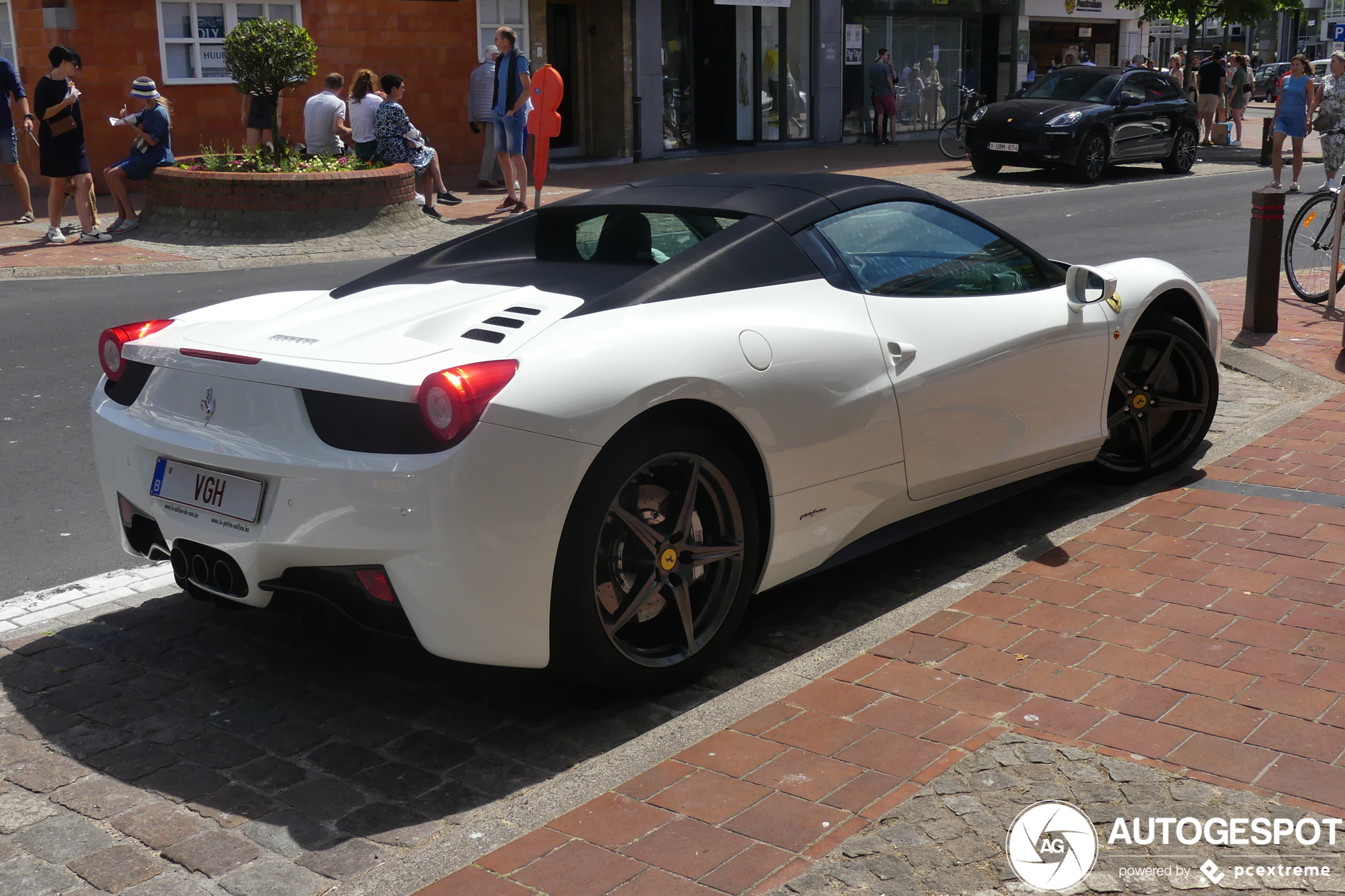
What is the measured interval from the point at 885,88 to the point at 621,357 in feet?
85.4

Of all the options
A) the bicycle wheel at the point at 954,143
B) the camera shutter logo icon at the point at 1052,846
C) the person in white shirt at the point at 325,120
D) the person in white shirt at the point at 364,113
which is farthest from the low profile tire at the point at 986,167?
the camera shutter logo icon at the point at 1052,846

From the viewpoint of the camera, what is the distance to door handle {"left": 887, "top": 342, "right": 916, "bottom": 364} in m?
4.33

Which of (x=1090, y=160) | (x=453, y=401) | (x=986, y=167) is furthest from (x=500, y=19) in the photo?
(x=453, y=401)

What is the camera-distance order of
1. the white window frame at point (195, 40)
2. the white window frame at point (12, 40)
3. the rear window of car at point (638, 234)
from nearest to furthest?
the rear window of car at point (638, 234)
the white window frame at point (12, 40)
the white window frame at point (195, 40)

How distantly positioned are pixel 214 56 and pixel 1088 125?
12.6 metres

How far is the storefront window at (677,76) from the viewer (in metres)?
25.3

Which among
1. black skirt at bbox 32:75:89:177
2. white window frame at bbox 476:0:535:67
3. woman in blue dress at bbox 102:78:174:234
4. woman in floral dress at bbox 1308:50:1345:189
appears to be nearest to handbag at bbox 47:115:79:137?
black skirt at bbox 32:75:89:177

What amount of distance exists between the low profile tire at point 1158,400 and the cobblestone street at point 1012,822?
2525mm

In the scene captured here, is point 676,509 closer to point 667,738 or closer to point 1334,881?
point 667,738

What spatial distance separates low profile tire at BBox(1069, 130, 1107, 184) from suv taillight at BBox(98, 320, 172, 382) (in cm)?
1809

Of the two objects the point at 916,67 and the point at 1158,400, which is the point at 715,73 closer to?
the point at 916,67

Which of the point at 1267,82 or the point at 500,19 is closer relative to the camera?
the point at 500,19

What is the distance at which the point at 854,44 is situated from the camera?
2878 centimetres

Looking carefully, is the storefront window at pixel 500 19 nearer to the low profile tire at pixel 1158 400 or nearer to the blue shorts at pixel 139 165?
the blue shorts at pixel 139 165
